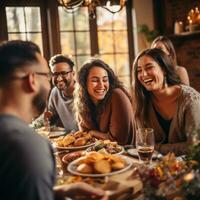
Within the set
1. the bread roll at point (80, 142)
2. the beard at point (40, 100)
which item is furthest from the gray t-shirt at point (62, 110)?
the beard at point (40, 100)

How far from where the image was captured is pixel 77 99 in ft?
8.63

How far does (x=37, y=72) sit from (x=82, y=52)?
4283 mm

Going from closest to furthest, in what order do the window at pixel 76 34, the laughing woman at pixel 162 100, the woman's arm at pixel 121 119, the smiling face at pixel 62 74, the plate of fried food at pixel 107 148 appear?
the plate of fried food at pixel 107 148 < the laughing woman at pixel 162 100 < the woman's arm at pixel 121 119 < the smiling face at pixel 62 74 < the window at pixel 76 34

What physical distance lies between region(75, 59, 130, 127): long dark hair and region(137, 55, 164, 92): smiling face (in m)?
0.42

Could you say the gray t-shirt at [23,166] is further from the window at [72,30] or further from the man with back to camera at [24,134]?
the window at [72,30]

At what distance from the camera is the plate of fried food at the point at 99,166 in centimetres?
132

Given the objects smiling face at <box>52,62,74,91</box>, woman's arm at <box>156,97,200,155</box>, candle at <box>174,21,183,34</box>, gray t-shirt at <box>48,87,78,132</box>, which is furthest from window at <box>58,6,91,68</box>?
woman's arm at <box>156,97,200,155</box>

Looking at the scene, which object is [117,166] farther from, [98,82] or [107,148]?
[98,82]

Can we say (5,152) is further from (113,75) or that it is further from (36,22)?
(36,22)

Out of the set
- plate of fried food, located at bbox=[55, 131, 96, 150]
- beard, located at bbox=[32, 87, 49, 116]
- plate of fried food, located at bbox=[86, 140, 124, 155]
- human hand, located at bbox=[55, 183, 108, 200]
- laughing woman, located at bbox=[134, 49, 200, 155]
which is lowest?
plate of fried food, located at bbox=[55, 131, 96, 150]

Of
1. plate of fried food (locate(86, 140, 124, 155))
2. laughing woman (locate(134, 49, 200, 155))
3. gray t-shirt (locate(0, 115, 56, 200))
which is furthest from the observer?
laughing woman (locate(134, 49, 200, 155))

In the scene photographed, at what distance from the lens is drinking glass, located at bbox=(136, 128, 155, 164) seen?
4.85 ft

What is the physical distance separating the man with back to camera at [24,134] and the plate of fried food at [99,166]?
0.62ft

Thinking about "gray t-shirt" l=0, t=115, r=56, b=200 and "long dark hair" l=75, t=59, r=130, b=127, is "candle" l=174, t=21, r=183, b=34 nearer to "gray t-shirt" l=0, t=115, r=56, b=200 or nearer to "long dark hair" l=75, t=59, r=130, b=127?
"long dark hair" l=75, t=59, r=130, b=127
